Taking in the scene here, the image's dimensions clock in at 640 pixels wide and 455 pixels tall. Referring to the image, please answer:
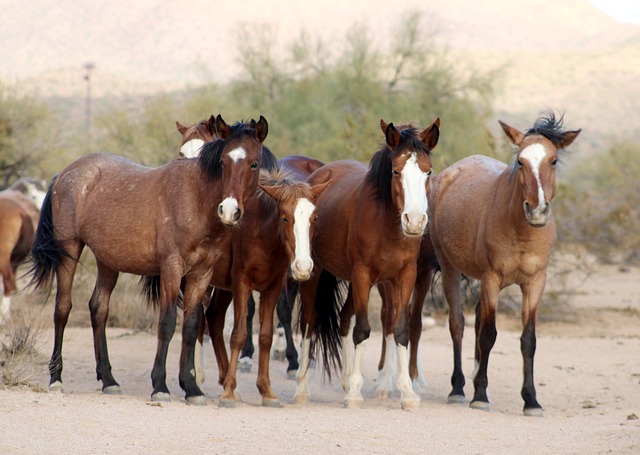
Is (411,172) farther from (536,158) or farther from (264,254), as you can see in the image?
(264,254)

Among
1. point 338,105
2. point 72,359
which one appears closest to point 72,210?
point 72,359

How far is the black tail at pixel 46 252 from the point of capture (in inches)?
359

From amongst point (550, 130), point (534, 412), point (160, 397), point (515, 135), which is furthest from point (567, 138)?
point (160, 397)

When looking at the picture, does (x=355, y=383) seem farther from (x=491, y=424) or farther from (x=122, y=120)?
(x=122, y=120)

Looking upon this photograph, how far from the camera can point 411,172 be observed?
27.2 feet

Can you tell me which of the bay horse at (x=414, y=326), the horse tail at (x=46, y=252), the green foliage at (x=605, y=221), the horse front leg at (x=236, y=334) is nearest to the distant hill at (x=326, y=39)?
the green foliage at (x=605, y=221)

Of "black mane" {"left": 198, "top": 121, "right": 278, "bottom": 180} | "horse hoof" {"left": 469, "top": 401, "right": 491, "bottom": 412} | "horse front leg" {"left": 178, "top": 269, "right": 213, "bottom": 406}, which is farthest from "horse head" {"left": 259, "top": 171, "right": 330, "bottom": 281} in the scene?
"horse hoof" {"left": 469, "top": 401, "right": 491, "bottom": 412}

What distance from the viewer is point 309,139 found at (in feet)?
91.6

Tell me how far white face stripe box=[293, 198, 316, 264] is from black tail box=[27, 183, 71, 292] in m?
2.40

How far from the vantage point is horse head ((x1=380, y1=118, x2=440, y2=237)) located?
26.6 feet

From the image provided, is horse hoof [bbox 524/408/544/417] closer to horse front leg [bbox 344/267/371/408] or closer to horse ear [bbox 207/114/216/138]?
horse front leg [bbox 344/267/371/408]

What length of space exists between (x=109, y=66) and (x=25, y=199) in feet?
292

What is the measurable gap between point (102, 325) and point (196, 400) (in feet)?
4.77

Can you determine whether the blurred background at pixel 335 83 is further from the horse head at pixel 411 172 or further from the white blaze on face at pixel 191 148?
the white blaze on face at pixel 191 148
